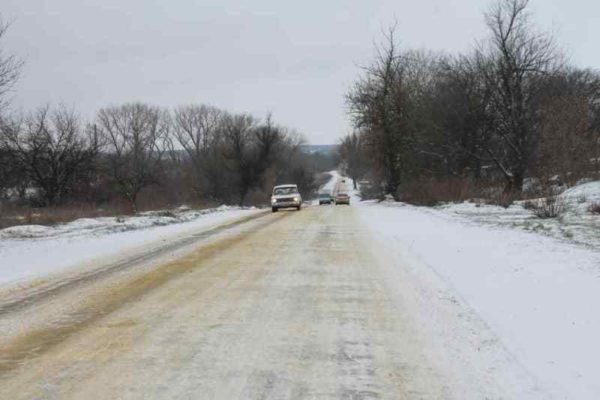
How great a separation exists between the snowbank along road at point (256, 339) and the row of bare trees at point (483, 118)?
1549cm

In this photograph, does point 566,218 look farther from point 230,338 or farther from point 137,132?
point 137,132

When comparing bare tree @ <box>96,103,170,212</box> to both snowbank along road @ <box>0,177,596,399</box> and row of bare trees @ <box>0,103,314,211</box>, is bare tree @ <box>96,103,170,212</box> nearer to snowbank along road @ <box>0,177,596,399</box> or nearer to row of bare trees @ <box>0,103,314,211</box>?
row of bare trees @ <box>0,103,314,211</box>

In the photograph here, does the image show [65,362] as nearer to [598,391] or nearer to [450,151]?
[598,391]

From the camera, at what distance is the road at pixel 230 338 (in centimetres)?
478

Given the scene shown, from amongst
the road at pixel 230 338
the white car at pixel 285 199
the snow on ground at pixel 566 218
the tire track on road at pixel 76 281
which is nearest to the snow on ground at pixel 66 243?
the tire track on road at pixel 76 281

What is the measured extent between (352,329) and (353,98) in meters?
46.2

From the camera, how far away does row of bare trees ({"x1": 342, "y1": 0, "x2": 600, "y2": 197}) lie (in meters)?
23.5

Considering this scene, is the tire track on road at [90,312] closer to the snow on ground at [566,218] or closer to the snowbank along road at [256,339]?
the snowbank along road at [256,339]

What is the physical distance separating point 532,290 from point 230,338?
460cm

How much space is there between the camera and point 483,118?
4344cm

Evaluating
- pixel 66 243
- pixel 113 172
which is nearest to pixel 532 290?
pixel 66 243

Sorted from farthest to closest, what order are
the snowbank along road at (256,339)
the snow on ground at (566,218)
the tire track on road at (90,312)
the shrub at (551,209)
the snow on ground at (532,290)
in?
the shrub at (551,209) → the snow on ground at (566,218) → the tire track on road at (90,312) → the snow on ground at (532,290) → the snowbank along road at (256,339)

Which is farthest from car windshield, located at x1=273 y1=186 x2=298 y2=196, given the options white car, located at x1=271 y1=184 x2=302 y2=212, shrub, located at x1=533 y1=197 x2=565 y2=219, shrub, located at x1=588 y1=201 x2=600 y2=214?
shrub, located at x1=588 y1=201 x2=600 y2=214

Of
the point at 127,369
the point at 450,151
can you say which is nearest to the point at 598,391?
the point at 127,369
